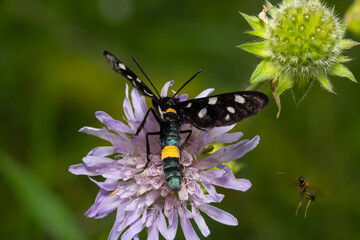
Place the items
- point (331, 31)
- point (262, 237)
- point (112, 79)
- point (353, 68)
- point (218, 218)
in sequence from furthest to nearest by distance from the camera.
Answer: point (112, 79) → point (353, 68) → point (262, 237) → point (331, 31) → point (218, 218)

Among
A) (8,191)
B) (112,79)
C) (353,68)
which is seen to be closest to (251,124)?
(353,68)

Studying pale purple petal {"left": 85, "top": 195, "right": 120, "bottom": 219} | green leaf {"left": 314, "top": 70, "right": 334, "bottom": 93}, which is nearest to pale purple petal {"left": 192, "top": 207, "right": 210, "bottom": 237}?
pale purple petal {"left": 85, "top": 195, "right": 120, "bottom": 219}

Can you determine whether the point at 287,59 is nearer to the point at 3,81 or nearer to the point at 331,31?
the point at 331,31

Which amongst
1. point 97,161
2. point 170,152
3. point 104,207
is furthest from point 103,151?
point 170,152

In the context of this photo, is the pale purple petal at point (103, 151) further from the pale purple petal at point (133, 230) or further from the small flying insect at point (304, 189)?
the small flying insect at point (304, 189)

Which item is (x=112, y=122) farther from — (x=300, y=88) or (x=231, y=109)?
(x=300, y=88)

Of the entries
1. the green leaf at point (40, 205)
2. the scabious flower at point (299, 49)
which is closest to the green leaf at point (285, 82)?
the scabious flower at point (299, 49)

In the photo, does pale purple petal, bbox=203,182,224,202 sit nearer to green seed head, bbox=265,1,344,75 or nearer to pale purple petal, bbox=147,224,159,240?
pale purple petal, bbox=147,224,159,240
